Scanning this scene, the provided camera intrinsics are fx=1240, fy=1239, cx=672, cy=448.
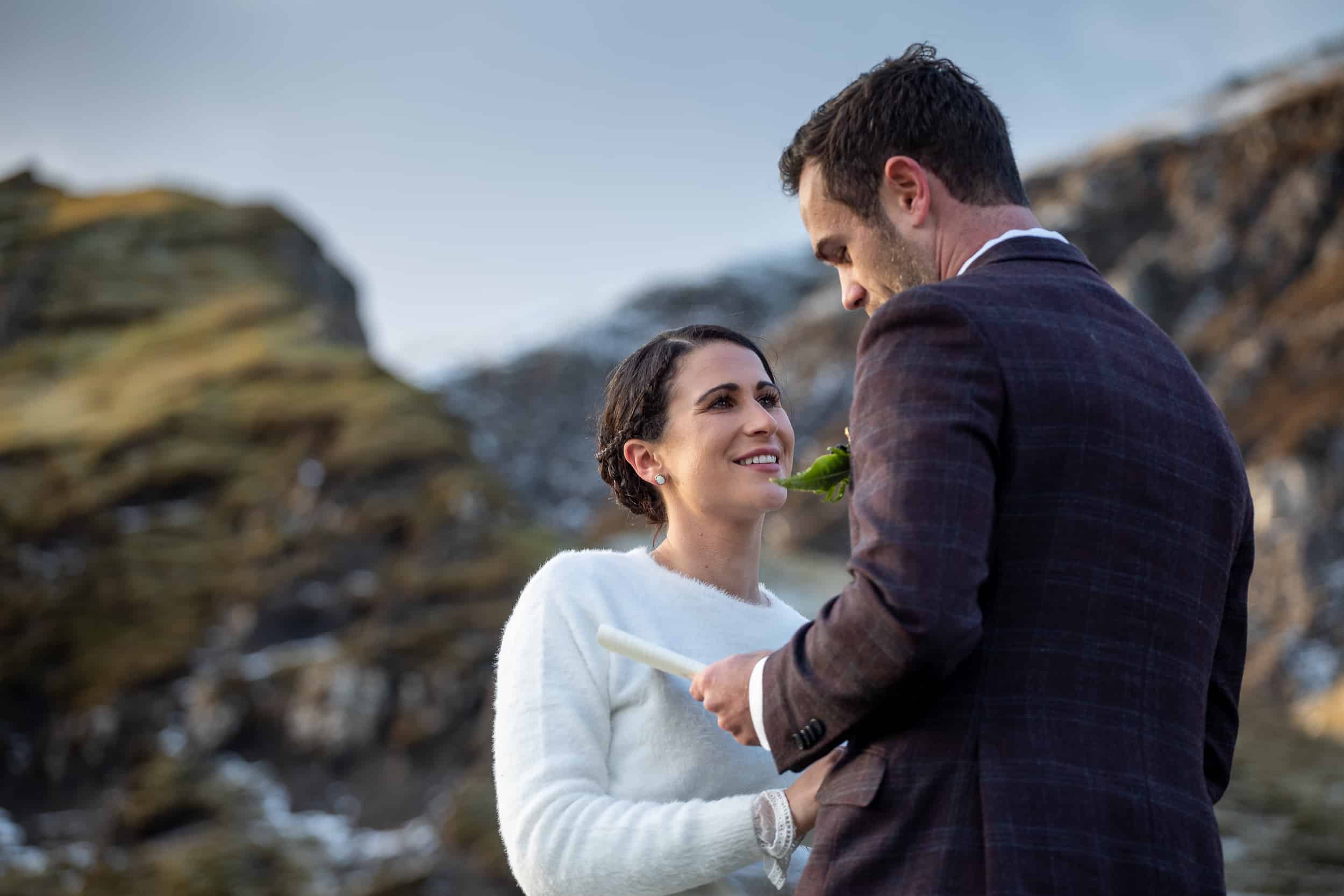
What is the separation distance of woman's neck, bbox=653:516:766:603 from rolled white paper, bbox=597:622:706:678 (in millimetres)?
397

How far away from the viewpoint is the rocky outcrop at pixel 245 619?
14266mm

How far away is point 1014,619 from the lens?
205 centimetres

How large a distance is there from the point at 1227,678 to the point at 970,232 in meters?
1.02

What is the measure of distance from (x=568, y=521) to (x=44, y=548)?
541 inches

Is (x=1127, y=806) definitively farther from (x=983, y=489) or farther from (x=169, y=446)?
(x=169, y=446)

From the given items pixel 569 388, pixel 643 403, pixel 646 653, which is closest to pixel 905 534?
pixel 646 653

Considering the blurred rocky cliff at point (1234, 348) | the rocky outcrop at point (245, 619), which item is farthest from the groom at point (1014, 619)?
the blurred rocky cliff at point (1234, 348)

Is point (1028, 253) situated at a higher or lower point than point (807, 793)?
higher

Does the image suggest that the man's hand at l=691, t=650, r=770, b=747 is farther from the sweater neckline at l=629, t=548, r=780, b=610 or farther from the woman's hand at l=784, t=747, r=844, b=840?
the sweater neckline at l=629, t=548, r=780, b=610

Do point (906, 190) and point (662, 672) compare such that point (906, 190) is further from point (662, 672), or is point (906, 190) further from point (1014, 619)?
point (662, 672)

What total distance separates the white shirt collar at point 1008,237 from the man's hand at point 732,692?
33.3 inches

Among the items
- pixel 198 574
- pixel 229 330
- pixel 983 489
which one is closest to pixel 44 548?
pixel 198 574

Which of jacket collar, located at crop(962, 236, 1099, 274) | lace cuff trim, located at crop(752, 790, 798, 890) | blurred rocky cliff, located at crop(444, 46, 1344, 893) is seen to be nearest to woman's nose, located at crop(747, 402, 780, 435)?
jacket collar, located at crop(962, 236, 1099, 274)

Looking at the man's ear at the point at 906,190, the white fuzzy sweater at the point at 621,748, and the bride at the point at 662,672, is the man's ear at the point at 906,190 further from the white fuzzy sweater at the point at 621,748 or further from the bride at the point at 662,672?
the white fuzzy sweater at the point at 621,748
